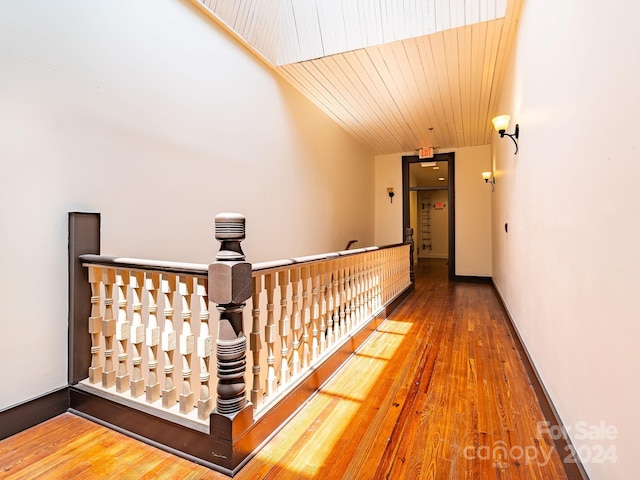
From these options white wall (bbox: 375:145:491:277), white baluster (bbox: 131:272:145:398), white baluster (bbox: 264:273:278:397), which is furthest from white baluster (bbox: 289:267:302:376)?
white wall (bbox: 375:145:491:277)

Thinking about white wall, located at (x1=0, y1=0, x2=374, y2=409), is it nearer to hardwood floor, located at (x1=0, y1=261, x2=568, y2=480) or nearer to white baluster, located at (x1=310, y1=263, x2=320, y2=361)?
hardwood floor, located at (x1=0, y1=261, x2=568, y2=480)

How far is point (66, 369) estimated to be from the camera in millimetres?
1960

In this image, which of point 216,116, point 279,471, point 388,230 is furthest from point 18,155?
point 388,230

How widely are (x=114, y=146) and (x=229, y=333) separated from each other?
168 centimetres

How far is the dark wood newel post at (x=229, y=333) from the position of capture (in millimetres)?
1438

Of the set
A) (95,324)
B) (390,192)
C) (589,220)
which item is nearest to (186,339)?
(95,324)

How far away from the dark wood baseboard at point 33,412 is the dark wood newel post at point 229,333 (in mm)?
1141

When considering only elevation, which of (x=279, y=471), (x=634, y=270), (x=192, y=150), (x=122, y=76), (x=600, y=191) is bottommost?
(x=279, y=471)

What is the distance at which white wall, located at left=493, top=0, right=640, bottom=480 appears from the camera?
0.93 meters

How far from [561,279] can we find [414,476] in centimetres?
118

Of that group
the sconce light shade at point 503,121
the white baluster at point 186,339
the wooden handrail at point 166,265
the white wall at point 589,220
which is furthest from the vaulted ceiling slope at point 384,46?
the white baluster at point 186,339

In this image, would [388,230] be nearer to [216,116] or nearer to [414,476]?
[216,116]

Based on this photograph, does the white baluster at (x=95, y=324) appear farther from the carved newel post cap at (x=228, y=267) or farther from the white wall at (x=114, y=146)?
the carved newel post cap at (x=228, y=267)

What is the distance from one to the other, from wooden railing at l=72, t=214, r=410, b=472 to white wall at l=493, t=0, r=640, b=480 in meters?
1.37
